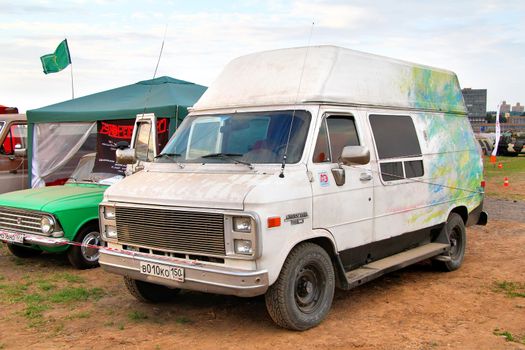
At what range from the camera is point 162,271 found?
511cm

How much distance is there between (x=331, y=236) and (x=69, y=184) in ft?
18.1

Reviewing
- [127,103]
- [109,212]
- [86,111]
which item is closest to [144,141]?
[109,212]

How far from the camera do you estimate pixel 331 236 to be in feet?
18.1

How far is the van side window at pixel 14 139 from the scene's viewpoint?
36.9 ft

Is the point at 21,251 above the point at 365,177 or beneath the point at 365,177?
beneath

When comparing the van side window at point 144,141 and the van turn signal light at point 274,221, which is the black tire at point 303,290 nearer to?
the van turn signal light at point 274,221

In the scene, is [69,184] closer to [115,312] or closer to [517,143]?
[115,312]

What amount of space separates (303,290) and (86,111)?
7.10 m

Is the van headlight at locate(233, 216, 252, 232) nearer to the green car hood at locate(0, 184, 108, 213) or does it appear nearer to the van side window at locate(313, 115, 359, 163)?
the van side window at locate(313, 115, 359, 163)

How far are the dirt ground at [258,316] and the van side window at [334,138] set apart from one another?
1654 mm

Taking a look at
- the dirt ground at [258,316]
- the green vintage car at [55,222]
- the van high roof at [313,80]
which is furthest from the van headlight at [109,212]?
the green vintage car at [55,222]

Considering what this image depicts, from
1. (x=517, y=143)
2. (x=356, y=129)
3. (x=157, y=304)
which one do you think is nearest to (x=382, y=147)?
(x=356, y=129)

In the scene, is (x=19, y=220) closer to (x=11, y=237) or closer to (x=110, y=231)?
(x=11, y=237)

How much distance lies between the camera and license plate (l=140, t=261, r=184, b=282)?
4.99 m
